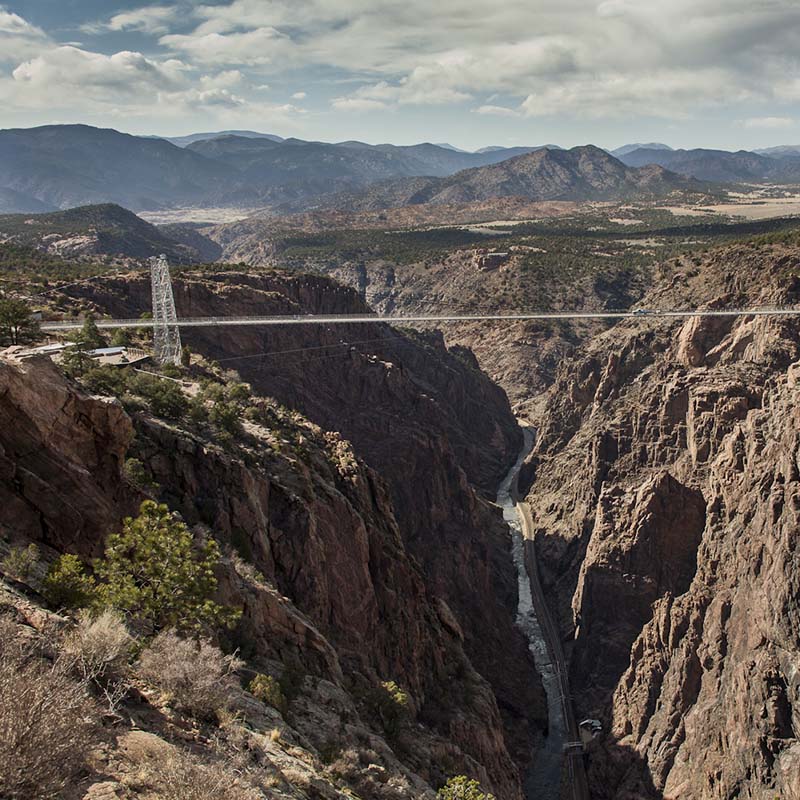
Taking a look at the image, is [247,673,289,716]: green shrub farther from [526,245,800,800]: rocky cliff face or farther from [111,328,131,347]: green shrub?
[111,328,131,347]: green shrub

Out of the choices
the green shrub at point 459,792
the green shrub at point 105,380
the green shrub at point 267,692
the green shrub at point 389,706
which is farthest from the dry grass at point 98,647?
the green shrub at point 105,380

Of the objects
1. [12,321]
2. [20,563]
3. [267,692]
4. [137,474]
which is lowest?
[267,692]

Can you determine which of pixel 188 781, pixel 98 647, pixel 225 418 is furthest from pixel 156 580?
pixel 225 418

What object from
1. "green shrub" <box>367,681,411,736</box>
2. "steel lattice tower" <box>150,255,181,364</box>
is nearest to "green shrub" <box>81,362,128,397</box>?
"steel lattice tower" <box>150,255,181,364</box>

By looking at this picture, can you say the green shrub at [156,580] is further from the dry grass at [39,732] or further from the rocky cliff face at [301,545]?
the dry grass at [39,732]

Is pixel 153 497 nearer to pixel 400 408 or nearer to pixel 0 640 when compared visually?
pixel 0 640

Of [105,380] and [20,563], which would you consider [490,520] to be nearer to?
[105,380]
